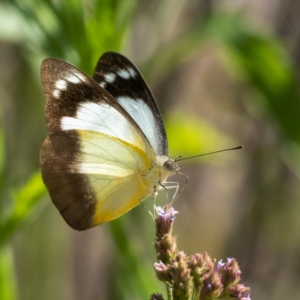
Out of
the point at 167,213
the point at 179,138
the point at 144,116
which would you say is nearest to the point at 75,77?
the point at 144,116

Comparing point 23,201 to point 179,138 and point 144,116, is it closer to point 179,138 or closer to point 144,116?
point 144,116

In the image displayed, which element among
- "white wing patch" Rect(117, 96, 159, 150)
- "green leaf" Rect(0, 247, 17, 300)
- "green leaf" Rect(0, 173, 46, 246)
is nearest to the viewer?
"green leaf" Rect(0, 173, 46, 246)

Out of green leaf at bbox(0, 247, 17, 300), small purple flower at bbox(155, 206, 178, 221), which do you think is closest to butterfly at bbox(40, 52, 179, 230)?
small purple flower at bbox(155, 206, 178, 221)

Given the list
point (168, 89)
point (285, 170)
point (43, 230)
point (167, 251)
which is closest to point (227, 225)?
point (285, 170)

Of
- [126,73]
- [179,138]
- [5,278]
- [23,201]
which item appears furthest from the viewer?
[179,138]

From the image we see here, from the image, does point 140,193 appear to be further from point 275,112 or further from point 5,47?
point 5,47

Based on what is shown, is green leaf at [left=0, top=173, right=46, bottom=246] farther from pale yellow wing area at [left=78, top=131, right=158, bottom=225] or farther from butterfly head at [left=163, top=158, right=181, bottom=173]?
butterfly head at [left=163, top=158, right=181, bottom=173]

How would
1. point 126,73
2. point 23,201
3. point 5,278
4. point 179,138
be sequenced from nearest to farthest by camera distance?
1. point 23,201
2. point 5,278
3. point 126,73
4. point 179,138

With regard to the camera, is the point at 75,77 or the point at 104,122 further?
the point at 104,122
